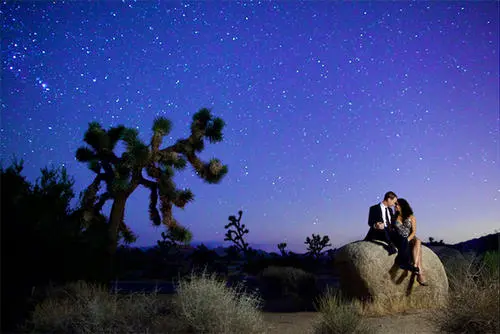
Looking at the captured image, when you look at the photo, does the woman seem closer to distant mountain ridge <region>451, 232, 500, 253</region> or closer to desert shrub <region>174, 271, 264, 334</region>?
desert shrub <region>174, 271, 264, 334</region>

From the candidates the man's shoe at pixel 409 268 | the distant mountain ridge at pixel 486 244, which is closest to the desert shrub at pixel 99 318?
the man's shoe at pixel 409 268

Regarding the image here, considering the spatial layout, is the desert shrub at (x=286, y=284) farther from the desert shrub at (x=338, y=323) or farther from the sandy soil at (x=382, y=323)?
the desert shrub at (x=338, y=323)

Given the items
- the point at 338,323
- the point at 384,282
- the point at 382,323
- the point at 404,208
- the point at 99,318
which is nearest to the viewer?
the point at 338,323

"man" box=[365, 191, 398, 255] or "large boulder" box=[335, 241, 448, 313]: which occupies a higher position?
"man" box=[365, 191, 398, 255]

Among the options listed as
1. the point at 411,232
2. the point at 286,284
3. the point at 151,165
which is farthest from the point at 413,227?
the point at 151,165

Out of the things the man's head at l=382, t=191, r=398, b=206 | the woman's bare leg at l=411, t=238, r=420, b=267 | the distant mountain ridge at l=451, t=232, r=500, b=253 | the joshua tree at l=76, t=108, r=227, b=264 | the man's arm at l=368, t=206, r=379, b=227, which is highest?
the joshua tree at l=76, t=108, r=227, b=264

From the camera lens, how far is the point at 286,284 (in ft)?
50.0

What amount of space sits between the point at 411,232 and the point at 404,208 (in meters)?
0.53

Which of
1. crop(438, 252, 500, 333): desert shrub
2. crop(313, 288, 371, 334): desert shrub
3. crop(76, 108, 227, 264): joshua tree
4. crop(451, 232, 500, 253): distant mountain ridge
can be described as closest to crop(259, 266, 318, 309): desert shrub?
crop(76, 108, 227, 264): joshua tree

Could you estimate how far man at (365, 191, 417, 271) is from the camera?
413 inches

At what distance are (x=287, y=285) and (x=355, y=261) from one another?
4857mm

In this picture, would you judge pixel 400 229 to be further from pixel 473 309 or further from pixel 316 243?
pixel 316 243

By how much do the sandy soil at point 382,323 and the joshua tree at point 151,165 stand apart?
7294 millimetres

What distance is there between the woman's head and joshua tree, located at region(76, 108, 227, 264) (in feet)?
24.5
